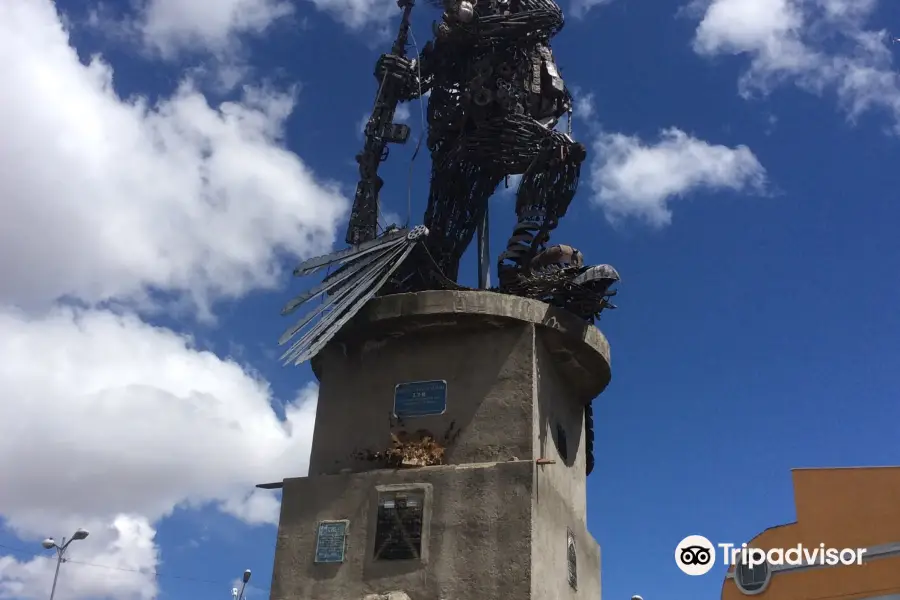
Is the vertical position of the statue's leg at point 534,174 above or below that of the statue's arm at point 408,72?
below

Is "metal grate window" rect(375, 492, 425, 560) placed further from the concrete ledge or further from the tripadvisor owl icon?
the tripadvisor owl icon

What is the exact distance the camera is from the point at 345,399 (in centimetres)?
1388

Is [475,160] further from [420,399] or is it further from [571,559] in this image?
[571,559]

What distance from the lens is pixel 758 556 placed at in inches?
751

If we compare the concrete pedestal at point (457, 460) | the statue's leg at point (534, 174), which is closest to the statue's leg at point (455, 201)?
the statue's leg at point (534, 174)

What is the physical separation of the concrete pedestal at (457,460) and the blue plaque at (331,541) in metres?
0.04

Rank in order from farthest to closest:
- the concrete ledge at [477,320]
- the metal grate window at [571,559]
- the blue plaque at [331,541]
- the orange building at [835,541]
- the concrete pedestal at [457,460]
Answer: the orange building at [835,541] < the concrete ledge at [477,320] < the metal grate window at [571,559] < the blue plaque at [331,541] < the concrete pedestal at [457,460]

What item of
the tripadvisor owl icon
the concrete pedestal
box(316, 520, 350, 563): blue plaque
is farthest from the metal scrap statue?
the tripadvisor owl icon

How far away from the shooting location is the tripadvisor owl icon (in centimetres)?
1664

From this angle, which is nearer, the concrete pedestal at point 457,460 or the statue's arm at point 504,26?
the concrete pedestal at point 457,460

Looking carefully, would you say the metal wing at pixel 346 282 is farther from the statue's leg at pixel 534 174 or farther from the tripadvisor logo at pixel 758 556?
the tripadvisor logo at pixel 758 556

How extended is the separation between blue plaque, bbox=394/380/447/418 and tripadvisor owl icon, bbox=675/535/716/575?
6.29 metres

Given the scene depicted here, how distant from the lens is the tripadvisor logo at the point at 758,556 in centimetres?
1677

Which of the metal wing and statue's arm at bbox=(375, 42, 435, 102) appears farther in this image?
statue's arm at bbox=(375, 42, 435, 102)
